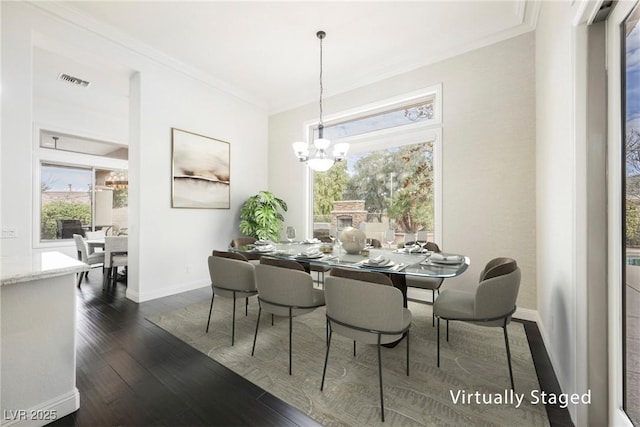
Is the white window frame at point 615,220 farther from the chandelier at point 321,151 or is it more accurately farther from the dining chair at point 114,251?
the dining chair at point 114,251

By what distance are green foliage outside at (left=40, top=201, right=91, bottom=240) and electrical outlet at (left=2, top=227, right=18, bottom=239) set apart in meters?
3.63

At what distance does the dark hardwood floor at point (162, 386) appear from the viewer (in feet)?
5.16

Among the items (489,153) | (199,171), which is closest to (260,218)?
(199,171)

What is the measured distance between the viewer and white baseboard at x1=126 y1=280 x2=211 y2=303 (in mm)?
3598

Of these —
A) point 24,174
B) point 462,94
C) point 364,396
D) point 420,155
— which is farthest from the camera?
point 420,155

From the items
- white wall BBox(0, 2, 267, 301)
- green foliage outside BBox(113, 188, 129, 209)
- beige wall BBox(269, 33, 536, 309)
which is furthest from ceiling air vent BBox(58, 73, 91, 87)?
beige wall BBox(269, 33, 536, 309)

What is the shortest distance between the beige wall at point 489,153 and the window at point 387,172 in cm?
20

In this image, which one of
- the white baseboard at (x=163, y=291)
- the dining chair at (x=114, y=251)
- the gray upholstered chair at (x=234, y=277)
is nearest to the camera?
the gray upholstered chair at (x=234, y=277)

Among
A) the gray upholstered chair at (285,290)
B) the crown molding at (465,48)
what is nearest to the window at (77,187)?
the crown molding at (465,48)

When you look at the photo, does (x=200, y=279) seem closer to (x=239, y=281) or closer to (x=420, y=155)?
(x=239, y=281)

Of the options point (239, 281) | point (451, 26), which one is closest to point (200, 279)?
point (239, 281)

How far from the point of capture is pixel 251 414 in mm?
1613

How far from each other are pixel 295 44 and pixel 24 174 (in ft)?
10.9

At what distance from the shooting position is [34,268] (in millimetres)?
A: 1509
